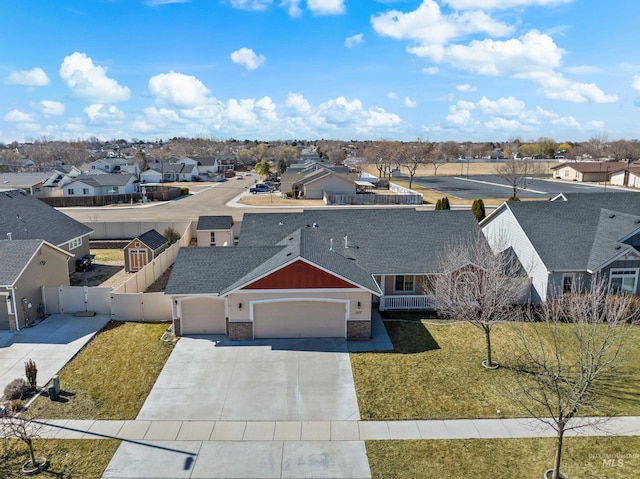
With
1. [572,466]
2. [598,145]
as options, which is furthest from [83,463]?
[598,145]

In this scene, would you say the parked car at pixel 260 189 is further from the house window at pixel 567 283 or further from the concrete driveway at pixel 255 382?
the house window at pixel 567 283

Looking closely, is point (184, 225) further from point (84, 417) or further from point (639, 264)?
point (639, 264)

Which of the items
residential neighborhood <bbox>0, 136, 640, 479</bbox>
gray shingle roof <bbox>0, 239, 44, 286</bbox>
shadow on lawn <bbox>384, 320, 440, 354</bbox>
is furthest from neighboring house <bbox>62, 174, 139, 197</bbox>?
shadow on lawn <bbox>384, 320, 440, 354</bbox>

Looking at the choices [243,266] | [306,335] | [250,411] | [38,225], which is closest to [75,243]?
[38,225]

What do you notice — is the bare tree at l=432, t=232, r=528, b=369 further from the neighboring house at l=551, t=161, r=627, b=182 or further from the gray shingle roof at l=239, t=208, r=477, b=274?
the neighboring house at l=551, t=161, r=627, b=182

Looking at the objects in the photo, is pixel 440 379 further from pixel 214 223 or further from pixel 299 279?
pixel 214 223

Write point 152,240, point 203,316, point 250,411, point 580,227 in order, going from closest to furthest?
point 250,411 → point 203,316 → point 580,227 → point 152,240

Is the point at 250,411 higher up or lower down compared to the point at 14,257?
lower down
